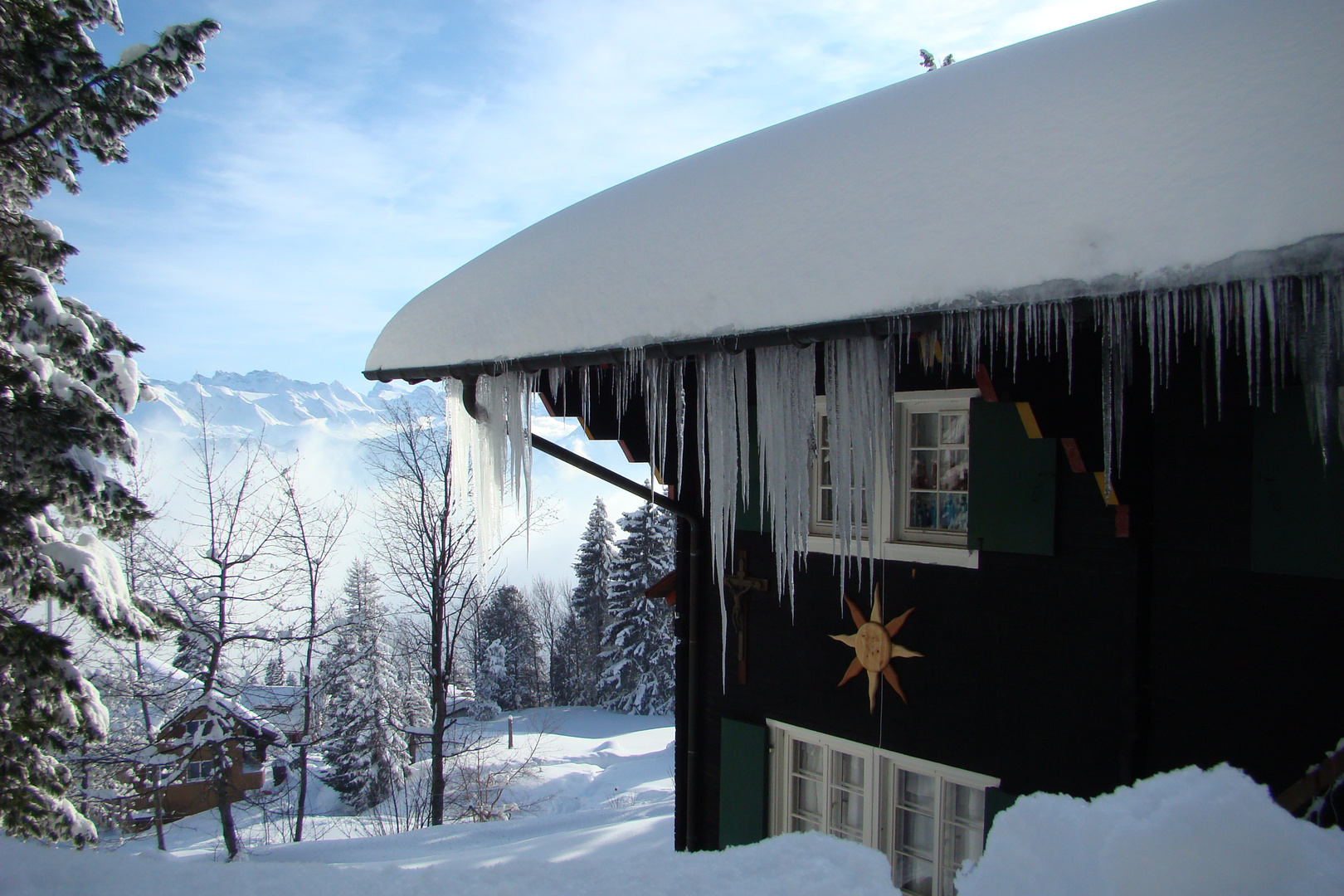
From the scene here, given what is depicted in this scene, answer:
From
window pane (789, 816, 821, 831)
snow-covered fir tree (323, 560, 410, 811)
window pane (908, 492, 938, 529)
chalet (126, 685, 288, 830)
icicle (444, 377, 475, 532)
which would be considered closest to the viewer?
icicle (444, 377, 475, 532)

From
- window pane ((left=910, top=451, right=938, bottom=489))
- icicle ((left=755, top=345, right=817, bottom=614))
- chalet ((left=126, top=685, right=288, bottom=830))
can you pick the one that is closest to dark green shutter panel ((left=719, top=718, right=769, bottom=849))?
window pane ((left=910, top=451, right=938, bottom=489))

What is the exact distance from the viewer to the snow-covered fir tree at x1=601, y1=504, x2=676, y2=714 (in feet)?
101

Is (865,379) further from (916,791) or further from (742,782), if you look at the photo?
(742,782)

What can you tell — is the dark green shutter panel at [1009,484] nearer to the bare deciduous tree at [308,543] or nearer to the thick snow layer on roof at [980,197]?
the thick snow layer on roof at [980,197]

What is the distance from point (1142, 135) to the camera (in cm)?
199

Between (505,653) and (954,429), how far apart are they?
3677cm

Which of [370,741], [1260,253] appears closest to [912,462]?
[1260,253]

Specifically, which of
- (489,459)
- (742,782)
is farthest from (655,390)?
(742,782)

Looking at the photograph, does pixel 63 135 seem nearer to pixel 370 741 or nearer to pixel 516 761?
pixel 516 761

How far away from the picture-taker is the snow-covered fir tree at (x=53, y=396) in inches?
192

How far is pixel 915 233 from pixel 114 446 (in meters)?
6.19

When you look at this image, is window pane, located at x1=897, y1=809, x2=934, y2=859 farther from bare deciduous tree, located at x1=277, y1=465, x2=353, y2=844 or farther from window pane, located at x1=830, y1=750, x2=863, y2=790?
bare deciduous tree, located at x1=277, y1=465, x2=353, y2=844

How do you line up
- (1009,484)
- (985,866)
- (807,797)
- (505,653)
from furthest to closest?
1. (505,653)
2. (807,797)
3. (1009,484)
4. (985,866)

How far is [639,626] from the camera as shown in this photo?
106ft
